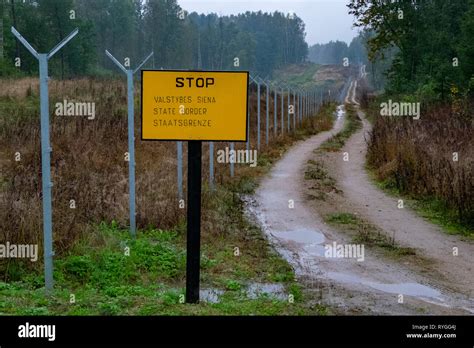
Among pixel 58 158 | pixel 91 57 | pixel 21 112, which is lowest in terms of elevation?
pixel 58 158

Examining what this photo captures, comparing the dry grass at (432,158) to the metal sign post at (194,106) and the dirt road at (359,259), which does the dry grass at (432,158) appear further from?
the metal sign post at (194,106)

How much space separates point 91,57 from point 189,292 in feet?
150

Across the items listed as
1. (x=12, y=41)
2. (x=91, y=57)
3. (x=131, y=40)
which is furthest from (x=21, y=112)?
(x=131, y=40)

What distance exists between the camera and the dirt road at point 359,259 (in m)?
6.19

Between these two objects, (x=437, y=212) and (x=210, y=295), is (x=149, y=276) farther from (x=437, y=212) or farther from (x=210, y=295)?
(x=437, y=212)

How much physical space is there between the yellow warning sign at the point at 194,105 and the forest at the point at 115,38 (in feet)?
18.7

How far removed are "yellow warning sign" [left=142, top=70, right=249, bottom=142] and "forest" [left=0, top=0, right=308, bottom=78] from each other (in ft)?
18.7

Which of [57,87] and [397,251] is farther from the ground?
[57,87]

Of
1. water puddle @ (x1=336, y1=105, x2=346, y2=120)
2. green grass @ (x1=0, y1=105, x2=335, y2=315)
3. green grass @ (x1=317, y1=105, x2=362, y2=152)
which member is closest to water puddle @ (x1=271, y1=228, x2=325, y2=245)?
green grass @ (x1=0, y1=105, x2=335, y2=315)

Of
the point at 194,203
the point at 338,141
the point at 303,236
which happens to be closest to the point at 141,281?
the point at 194,203

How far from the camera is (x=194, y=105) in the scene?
527 cm

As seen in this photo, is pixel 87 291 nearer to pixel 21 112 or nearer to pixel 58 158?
pixel 58 158

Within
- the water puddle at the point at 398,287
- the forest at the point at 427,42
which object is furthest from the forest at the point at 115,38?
the forest at the point at 427,42
